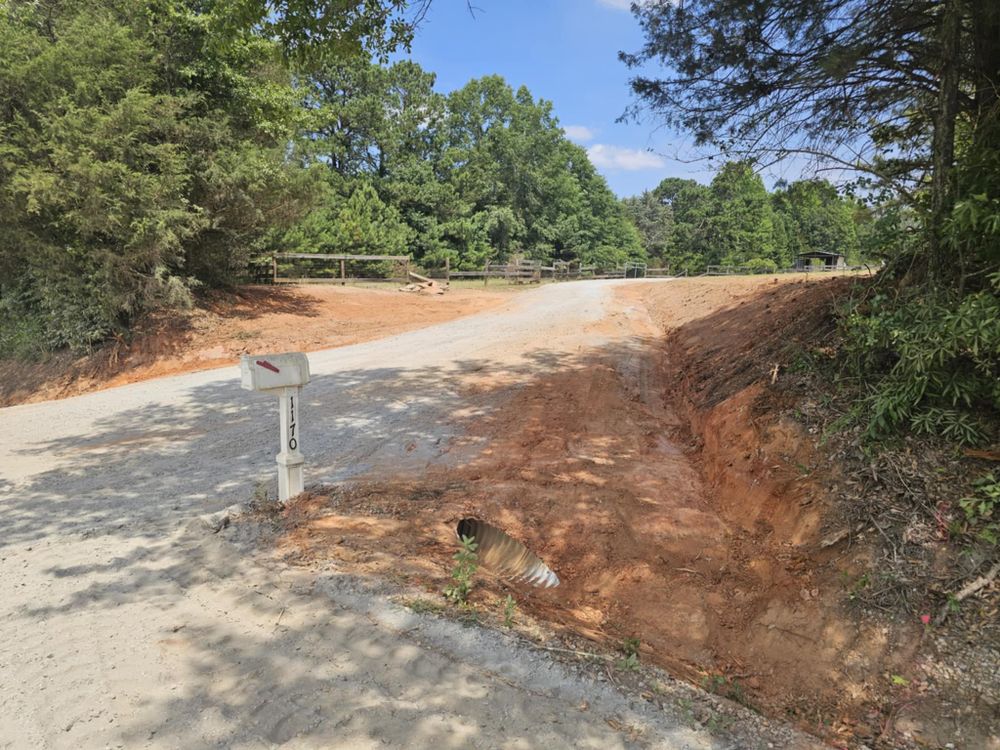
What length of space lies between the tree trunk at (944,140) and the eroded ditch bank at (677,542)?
1.74m

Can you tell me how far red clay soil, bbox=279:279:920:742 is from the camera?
3.16 metres

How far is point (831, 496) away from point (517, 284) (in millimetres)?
30053

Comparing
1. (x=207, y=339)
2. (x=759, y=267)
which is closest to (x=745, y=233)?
(x=759, y=267)

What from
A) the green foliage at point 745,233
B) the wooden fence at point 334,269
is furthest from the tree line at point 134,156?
the green foliage at point 745,233

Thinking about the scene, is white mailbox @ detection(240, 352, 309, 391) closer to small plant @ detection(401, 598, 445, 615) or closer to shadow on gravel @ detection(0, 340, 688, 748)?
shadow on gravel @ detection(0, 340, 688, 748)

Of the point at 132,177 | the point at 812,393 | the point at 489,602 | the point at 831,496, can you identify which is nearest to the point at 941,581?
the point at 831,496

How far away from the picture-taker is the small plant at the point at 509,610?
9.68 ft

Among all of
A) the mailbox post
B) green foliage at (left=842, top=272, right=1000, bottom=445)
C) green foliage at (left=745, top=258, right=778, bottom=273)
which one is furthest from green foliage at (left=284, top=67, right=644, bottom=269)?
green foliage at (left=842, top=272, right=1000, bottom=445)

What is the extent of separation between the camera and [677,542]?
4379mm

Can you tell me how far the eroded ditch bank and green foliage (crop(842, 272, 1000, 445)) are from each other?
2.08 ft

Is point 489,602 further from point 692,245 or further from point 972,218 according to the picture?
point 692,245

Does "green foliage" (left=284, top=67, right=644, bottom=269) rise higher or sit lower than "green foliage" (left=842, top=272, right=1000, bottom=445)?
higher

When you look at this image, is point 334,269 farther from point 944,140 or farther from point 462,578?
point 462,578

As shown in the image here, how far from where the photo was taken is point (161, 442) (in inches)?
255
